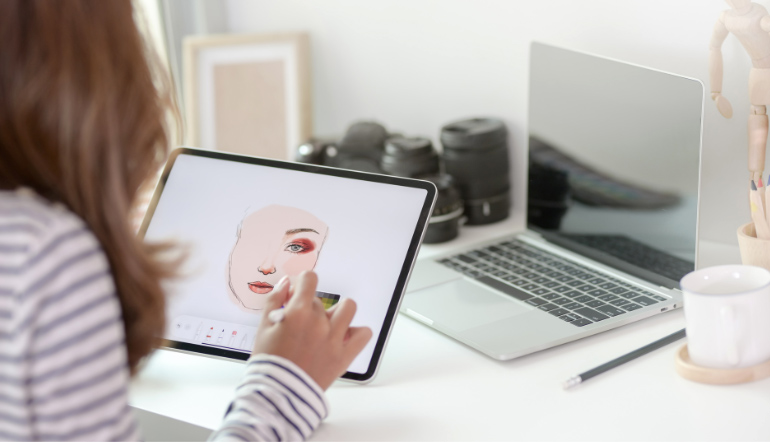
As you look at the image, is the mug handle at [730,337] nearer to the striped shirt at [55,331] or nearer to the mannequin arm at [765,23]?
the mannequin arm at [765,23]

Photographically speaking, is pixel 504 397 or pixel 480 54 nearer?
pixel 504 397

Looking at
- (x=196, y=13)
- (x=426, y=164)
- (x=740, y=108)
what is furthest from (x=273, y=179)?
(x=196, y=13)

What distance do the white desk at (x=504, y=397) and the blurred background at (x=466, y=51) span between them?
0.27 m

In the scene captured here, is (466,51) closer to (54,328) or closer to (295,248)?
(295,248)

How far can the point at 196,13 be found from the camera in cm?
152

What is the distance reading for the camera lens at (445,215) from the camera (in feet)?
3.57

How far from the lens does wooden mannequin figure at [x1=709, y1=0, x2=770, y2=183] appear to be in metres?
0.80

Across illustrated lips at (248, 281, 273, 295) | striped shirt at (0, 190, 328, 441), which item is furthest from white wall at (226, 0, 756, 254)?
striped shirt at (0, 190, 328, 441)

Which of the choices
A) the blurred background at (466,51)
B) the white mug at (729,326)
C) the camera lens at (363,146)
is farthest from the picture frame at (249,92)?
the white mug at (729,326)

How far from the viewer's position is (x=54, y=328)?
42cm

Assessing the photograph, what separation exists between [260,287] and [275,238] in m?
0.06

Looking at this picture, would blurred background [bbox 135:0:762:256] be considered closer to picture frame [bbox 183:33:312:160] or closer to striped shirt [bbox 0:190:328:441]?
picture frame [bbox 183:33:312:160]

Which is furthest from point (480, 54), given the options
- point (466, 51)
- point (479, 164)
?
point (479, 164)

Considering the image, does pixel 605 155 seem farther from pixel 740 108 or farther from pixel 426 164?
pixel 426 164
